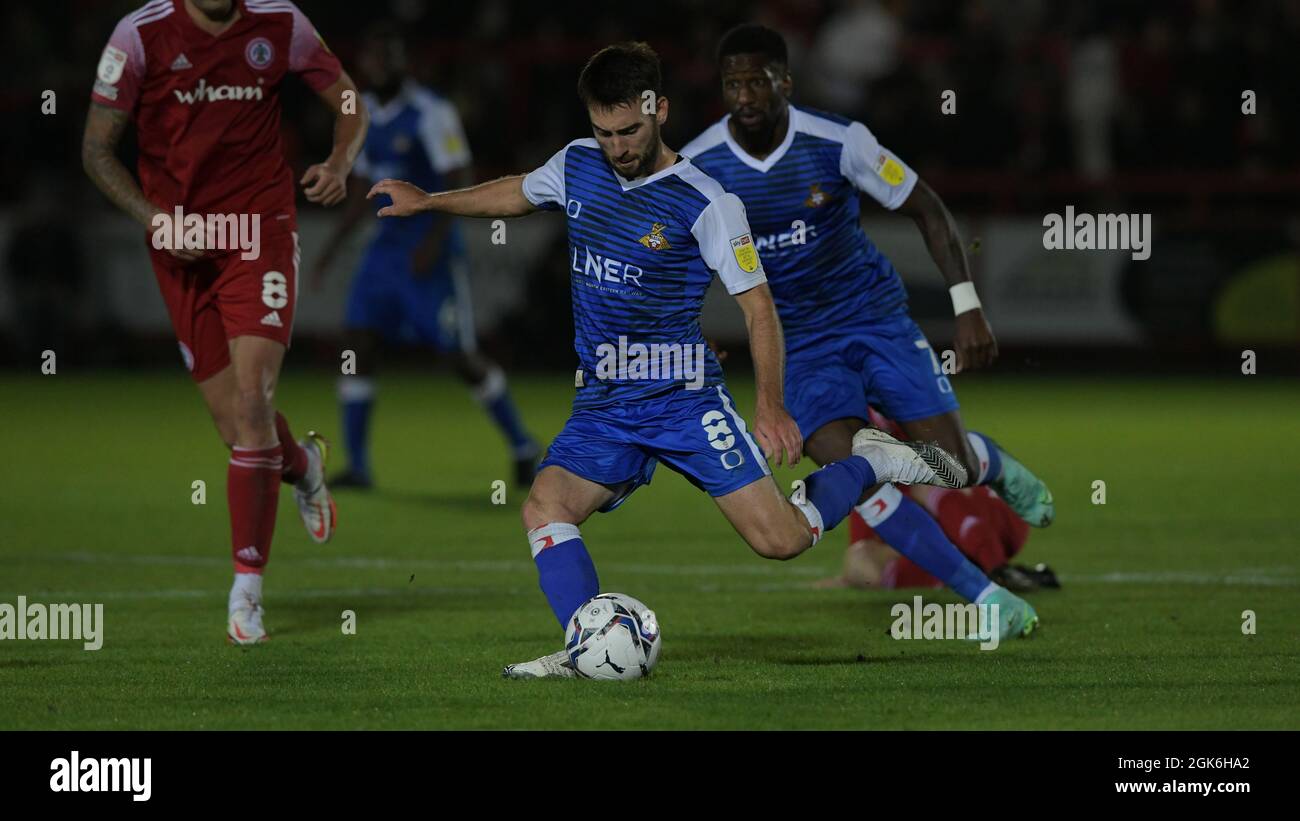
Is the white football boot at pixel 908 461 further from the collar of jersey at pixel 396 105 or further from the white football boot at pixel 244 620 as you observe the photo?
the collar of jersey at pixel 396 105

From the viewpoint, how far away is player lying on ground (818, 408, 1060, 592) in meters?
8.48

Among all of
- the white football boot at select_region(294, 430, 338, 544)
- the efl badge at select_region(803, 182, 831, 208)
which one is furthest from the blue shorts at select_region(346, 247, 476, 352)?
the efl badge at select_region(803, 182, 831, 208)

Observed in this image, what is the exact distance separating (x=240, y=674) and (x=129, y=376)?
45.9ft

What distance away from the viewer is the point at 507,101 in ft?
69.6

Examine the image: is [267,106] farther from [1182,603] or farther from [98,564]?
[1182,603]

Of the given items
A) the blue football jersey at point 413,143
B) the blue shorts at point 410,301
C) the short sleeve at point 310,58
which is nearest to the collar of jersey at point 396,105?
the blue football jersey at point 413,143

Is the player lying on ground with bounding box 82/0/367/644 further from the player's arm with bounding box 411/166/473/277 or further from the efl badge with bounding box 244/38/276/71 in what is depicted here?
the player's arm with bounding box 411/166/473/277

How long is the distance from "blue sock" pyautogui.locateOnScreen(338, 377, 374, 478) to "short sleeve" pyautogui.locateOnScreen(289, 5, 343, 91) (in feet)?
15.9

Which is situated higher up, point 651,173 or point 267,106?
point 267,106

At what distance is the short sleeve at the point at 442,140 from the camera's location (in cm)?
Result: 1228

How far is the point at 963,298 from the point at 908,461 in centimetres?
79
